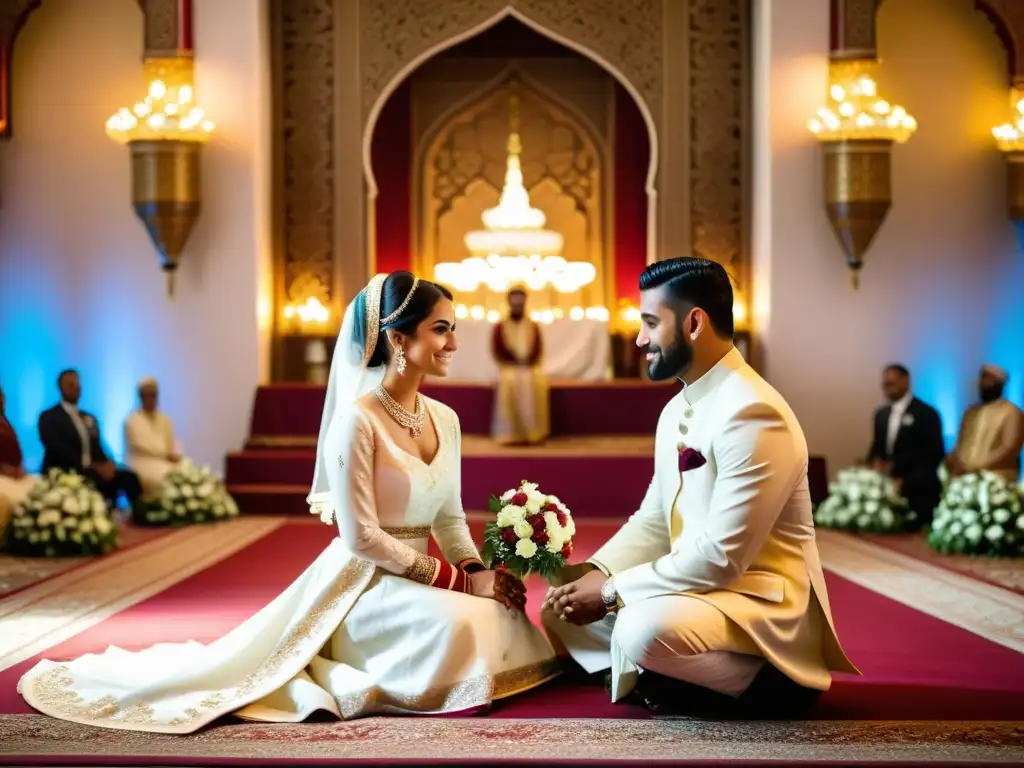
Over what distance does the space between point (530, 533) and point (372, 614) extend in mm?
544

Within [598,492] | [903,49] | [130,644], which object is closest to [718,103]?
[903,49]

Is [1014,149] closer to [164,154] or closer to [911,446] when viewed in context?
[911,446]

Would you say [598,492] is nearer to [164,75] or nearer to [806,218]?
[806,218]

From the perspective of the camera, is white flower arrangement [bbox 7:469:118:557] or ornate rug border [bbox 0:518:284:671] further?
white flower arrangement [bbox 7:469:118:557]

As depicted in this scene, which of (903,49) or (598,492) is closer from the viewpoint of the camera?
(598,492)

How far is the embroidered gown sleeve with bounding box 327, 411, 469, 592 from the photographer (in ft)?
13.2

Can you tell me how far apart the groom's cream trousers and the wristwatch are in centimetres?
6

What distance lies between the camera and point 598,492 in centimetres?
969

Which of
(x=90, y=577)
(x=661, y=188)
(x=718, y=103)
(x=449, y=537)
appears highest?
(x=718, y=103)

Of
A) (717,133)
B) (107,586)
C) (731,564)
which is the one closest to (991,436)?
(717,133)

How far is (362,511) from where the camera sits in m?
4.05

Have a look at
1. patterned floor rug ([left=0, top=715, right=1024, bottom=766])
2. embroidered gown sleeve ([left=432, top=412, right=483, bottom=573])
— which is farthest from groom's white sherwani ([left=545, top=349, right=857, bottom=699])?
embroidered gown sleeve ([left=432, top=412, right=483, bottom=573])

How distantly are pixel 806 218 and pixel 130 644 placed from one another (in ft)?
23.4

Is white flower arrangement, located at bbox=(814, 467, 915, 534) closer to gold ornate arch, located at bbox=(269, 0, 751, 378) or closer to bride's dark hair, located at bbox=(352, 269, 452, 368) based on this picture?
gold ornate arch, located at bbox=(269, 0, 751, 378)
